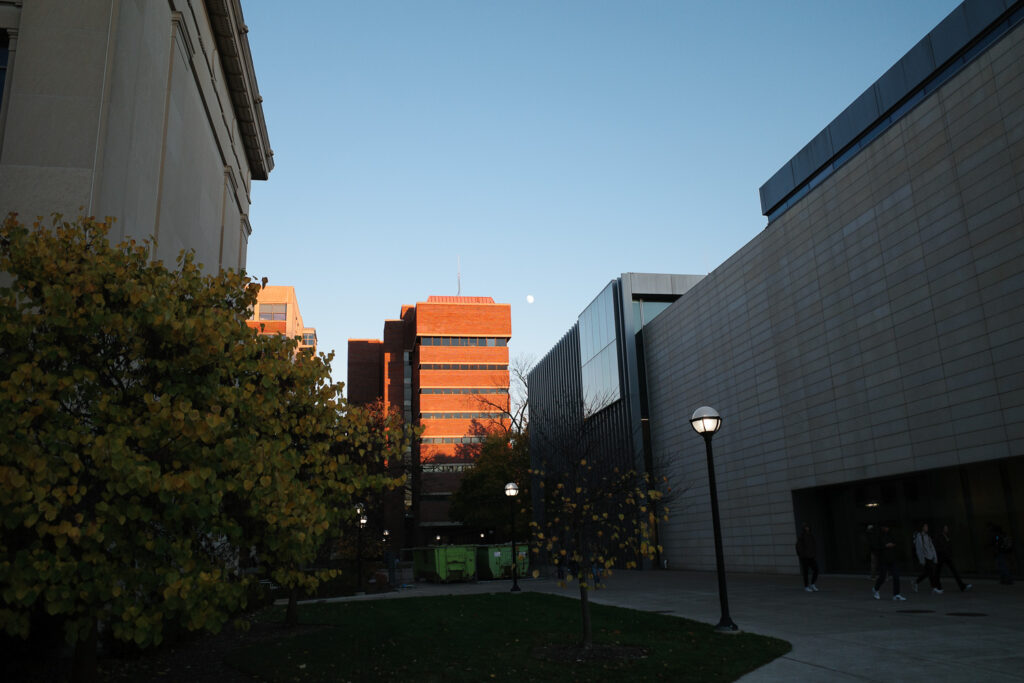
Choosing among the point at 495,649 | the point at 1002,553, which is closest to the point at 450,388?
the point at 1002,553

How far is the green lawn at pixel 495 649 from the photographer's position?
941cm

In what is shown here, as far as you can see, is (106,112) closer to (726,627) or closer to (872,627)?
(726,627)

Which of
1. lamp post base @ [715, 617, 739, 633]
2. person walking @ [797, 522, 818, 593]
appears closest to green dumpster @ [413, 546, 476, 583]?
person walking @ [797, 522, 818, 593]

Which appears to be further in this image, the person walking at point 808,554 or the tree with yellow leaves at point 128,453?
the person walking at point 808,554

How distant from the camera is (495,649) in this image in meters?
11.5

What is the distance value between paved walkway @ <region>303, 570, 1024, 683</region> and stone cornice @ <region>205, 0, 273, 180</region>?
1946 centimetres

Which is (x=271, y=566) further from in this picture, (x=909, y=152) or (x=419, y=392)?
(x=419, y=392)

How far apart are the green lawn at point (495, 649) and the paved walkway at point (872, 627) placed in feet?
2.62

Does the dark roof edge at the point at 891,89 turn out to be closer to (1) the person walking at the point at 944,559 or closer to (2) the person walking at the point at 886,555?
(1) the person walking at the point at 944,559

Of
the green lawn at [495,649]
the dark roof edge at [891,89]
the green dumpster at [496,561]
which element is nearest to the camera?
the green lawn at [495,649]

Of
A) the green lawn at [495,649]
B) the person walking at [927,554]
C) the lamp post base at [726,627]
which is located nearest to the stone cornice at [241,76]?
the green lawn at [495,649]

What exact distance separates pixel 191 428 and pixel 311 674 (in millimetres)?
5178

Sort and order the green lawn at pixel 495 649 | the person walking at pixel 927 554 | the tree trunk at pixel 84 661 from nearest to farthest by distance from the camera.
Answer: the tree trunk at pixel 84 661
the green lawn at pixel 495 649
the person walking at pixel 927 554

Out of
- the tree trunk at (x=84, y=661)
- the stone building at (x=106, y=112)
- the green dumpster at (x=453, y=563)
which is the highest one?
the stone building at (x=106, y=112)
